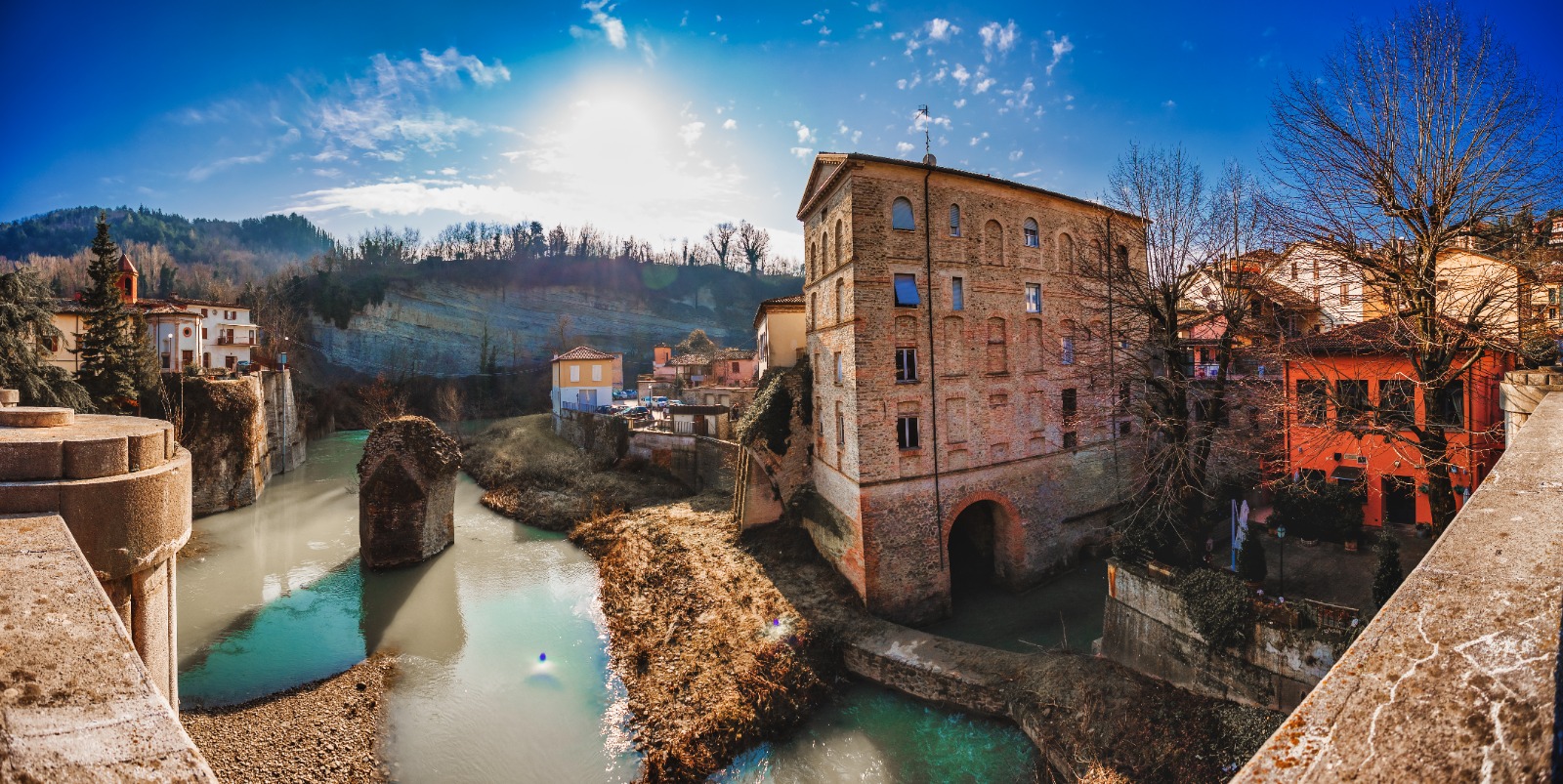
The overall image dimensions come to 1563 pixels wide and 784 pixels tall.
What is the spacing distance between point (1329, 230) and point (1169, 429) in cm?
539

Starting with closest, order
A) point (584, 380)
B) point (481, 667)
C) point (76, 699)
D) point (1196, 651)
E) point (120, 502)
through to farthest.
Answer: point (76, 699), point (120, 502), point (1196, 651), point (481, 667), point (584, 380)

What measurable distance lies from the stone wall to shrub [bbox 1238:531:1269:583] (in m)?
1.99

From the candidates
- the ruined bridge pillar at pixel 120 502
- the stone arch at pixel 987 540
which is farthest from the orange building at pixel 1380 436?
the ruined bridge pillar at pixel 120 502

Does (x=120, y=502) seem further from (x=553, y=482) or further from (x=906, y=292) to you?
(x=553, y=482)

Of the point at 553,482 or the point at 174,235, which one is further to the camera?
the point at 174,235

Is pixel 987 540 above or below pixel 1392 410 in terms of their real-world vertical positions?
below

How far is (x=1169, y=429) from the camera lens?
13.3m

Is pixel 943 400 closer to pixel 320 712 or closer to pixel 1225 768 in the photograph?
pixel 1225 768

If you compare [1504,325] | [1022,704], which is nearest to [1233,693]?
[1022,704]

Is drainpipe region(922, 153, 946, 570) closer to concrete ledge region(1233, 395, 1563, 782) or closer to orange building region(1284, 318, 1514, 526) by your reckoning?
orange building region(1284, 318, 1514, 526)

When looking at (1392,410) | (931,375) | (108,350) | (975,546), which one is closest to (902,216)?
→ (931,375)

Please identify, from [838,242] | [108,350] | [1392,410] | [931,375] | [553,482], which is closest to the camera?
[1392,410]

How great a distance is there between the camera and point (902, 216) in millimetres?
16047

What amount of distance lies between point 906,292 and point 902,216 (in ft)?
6.39
